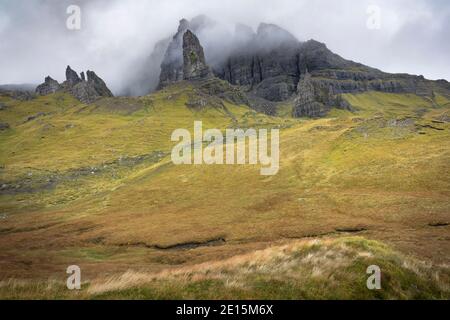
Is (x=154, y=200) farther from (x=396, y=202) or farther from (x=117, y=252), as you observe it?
(x=396, y=202)

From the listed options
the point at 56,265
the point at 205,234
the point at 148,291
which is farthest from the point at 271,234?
the point at 148,291

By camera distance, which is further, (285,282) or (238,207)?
(238,207)

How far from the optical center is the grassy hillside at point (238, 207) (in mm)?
37875

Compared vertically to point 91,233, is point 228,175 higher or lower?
higher

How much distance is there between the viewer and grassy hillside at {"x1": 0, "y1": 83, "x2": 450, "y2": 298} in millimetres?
37875

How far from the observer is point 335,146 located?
9269 centimetres

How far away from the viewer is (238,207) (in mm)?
64250

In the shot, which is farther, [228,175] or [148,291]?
[228,175]

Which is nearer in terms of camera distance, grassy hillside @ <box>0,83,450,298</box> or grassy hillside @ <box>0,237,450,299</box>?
grassy hillside @ <box>0,237,450,299</box>

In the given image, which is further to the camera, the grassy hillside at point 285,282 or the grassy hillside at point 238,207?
the grassy hillside at point 238,207

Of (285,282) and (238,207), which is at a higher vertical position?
(285,282)
